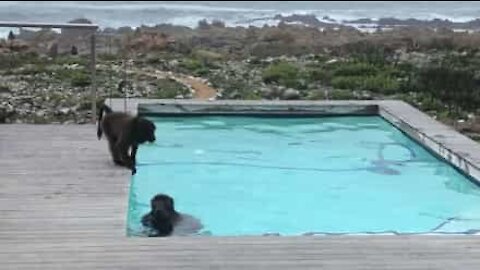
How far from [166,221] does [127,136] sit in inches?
45.5

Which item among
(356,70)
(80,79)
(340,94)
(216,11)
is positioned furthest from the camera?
(216,11)

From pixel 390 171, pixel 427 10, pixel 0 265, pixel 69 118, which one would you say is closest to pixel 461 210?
pixel 390 171

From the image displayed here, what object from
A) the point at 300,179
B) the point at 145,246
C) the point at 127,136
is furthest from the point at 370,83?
the point at 145,246

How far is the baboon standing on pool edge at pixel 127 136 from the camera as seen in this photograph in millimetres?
6316

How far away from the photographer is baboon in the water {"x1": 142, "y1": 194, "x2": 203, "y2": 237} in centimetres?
538

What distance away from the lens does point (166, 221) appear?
17.9ft

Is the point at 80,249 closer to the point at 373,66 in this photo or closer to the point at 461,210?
the point at 461,210

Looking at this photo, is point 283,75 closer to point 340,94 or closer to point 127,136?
point 340,94

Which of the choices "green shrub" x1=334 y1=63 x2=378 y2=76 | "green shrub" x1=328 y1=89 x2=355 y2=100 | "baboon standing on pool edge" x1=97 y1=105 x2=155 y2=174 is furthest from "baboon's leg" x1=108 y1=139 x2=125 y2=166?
"green shrub" x1=334 y1=63 x2=378 y2=76

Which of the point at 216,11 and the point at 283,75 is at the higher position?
the point at 216,11

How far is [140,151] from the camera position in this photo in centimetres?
845

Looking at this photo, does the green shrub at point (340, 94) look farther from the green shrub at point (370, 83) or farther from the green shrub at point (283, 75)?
the green shrub at point (283, 75)

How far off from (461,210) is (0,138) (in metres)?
4.01

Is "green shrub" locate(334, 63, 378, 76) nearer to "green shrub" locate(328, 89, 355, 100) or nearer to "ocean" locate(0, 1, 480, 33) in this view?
"green shrub" locate(328, 89, 355, 100)
